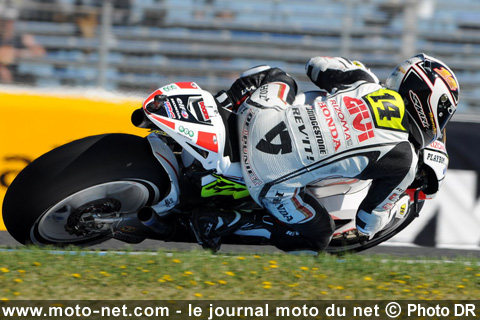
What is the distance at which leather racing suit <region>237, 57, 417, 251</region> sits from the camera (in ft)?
15.0

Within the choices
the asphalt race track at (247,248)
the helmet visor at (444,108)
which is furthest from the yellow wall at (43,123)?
the helmet visor at (444,108)

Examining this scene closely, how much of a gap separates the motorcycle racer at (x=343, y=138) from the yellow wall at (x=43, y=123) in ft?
5.32

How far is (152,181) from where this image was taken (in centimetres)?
470

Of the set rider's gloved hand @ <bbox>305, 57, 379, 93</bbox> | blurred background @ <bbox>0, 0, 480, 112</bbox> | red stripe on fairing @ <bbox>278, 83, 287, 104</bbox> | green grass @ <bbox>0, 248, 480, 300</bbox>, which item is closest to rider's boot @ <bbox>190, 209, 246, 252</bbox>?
green grass @ <bbox>0, 248, 480, 300</bbox>

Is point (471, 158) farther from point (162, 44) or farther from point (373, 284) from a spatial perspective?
point (162, 44)

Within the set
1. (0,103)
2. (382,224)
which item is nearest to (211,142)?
(382,224)

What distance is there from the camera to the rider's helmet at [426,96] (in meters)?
4.59

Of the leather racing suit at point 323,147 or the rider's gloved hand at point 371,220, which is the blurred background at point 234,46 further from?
the leather racing suit at point 323,147

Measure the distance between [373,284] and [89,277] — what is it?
5.24 ft

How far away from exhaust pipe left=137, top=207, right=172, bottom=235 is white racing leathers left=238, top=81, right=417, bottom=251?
1.91 feet

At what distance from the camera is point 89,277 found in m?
4.27

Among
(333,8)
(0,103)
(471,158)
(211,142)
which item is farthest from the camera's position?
(333,8)

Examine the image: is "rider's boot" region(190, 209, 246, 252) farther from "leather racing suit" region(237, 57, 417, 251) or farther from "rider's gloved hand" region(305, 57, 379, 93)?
"rider's gloved hand" region(305, 57, 379, 93)

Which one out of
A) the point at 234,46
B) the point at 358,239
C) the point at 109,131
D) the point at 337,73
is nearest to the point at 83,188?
the point at 109,131
